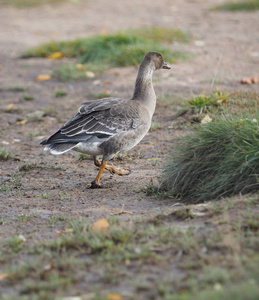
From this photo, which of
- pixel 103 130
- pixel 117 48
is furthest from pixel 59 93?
pixel 103 130

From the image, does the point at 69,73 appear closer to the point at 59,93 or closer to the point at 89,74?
the point at 89,74

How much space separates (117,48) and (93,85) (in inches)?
54.8

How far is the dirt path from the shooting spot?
5.65 m

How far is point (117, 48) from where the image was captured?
36.8 ft

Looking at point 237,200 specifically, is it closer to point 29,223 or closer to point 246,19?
point 29,223

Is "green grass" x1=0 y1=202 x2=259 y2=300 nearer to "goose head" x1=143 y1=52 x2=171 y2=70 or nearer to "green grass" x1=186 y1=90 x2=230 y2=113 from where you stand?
"goose head" x1=143 y1=52 x2=171 y2=70

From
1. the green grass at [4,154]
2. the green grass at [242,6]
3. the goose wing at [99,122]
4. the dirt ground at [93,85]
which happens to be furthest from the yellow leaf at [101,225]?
the green grass at [242,6]

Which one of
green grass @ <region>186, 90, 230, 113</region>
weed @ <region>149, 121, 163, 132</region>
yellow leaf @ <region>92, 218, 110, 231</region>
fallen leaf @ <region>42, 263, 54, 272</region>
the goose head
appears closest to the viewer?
fallen leaf @ <region>42, 263, 54, 272</region>

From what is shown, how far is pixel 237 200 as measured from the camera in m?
4.58

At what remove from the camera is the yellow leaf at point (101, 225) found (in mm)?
4363

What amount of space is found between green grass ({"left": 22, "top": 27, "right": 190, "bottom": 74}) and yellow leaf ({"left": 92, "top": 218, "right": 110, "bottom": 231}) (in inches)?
262

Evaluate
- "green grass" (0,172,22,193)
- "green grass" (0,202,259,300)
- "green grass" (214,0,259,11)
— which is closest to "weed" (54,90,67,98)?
"green grass" (0,172,22,193)

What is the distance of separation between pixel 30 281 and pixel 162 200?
215 cm

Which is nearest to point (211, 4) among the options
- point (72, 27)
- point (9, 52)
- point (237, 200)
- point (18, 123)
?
point (72, 27)
